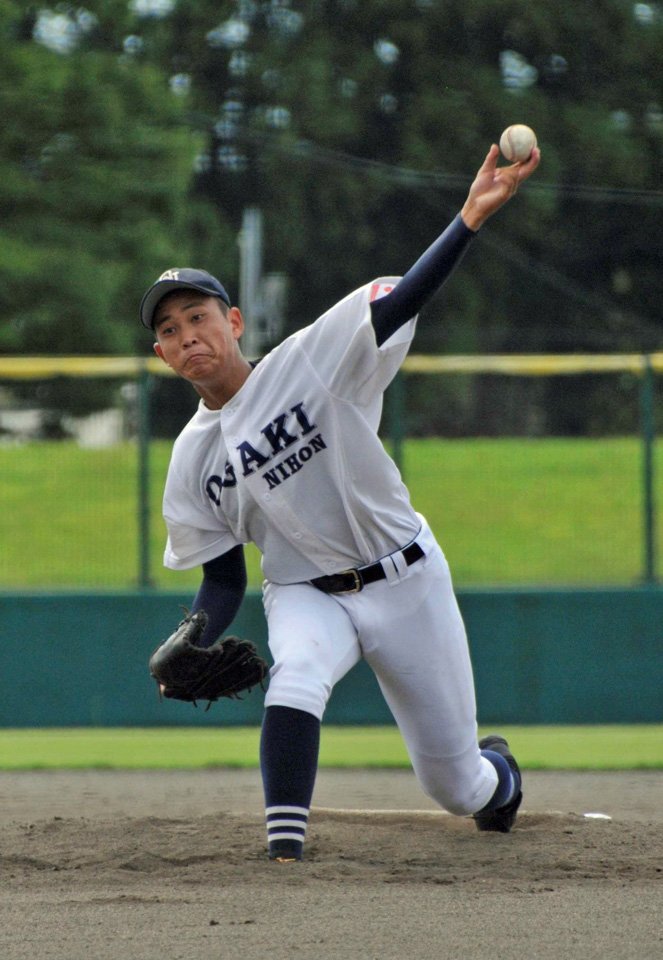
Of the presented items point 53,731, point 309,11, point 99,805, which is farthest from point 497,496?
point 309,11

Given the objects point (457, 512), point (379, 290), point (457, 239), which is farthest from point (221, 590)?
point (457, 512)

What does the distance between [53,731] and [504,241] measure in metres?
24.6

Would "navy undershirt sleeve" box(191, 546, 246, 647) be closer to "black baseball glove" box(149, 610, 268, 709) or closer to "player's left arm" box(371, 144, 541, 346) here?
"black baseball glove" box(149, 610, 268, 709)

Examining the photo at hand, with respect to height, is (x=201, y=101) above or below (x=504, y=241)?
above

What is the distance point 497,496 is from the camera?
39.6ft

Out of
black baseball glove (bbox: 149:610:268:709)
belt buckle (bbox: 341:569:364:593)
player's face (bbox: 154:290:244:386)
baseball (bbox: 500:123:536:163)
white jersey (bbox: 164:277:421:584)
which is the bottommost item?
black baseball glove (bbox: 149:610:268:709)

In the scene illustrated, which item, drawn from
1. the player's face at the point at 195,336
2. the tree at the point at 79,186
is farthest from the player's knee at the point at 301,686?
the tree at the point at 79,186

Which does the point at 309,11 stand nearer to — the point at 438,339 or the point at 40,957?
the point at 438,339

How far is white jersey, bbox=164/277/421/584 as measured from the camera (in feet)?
14.5

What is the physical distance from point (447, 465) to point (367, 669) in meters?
3.45

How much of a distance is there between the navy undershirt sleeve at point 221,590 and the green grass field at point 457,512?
496 centimetres

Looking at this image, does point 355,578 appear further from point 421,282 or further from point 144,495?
point 144,495

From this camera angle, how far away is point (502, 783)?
507cm

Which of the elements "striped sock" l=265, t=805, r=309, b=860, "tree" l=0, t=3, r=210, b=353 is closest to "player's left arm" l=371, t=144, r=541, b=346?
"striped sock" l=265, t=805, r=309, b=860
